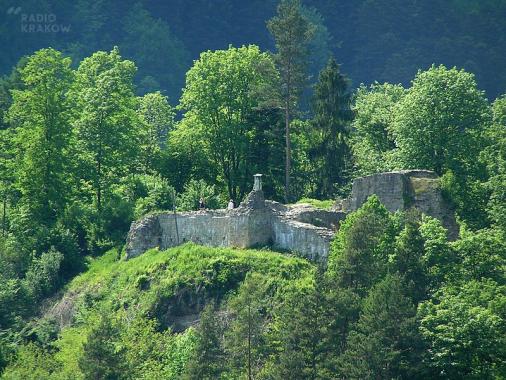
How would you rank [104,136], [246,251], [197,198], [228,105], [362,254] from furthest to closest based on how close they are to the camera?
[104,136] < [228,105] < [197,198] < [246,251] < [362,254]

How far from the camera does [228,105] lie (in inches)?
3511

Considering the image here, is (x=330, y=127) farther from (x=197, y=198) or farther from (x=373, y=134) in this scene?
(x=197, y=198)

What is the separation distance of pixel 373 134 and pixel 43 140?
19.1 metres

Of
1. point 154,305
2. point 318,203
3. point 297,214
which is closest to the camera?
point 154,305

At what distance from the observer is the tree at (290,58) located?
86.3 m

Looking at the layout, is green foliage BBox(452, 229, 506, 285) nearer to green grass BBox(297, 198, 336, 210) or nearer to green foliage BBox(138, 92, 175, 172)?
green grass BBox(297, 198, 336, 210)

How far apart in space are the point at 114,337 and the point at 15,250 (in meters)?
15.1

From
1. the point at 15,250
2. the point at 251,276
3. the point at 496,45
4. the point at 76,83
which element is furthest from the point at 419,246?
the point at 496,45

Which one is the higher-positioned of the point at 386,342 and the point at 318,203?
the point at 318,203

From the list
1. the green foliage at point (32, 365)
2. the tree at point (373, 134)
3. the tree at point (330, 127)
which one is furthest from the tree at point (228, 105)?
the green foliage at point (32, 365)

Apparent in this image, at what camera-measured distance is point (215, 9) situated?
178625 millimetres

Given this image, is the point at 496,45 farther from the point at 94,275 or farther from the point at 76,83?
the point at 94,275

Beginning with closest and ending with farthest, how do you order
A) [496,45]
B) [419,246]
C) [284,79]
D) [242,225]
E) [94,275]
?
1. [419,246]
2. [242,225]
3. [94,275]
4. [284,79]
5. [496,45]

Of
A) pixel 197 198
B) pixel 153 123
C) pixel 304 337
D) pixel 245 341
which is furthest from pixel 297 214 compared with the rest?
pixel 153 123
